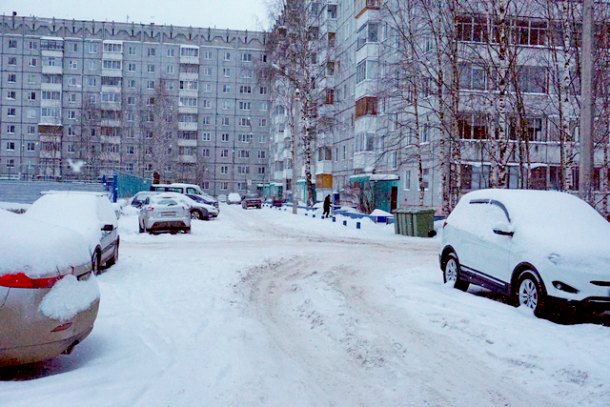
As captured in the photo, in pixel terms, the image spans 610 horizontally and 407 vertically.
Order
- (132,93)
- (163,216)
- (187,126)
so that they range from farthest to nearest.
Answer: (187,126) → (132,93) → (163,216)

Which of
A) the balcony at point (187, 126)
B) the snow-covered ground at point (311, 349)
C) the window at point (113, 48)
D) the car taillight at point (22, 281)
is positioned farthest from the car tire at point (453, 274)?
the window at point (113, 48)

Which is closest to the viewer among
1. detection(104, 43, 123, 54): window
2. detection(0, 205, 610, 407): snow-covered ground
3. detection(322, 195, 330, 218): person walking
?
detection(0, 205, 610, 407): snow-covered ground

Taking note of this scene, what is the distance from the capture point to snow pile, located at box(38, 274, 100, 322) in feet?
15.0

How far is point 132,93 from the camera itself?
76.9 meters

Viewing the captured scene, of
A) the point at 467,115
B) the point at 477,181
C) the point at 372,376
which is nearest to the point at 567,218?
the point at 372,376

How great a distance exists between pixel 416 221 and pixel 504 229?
46.5ft

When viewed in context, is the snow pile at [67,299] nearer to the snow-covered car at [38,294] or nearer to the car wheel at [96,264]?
the snow-covered car at [38,294]

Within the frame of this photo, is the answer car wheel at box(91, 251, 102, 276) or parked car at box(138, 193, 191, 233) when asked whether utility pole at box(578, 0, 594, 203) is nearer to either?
car wheel at box(91, 251, 102, 276)

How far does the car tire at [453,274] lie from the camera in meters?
9.81

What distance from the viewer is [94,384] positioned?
450 centimetres

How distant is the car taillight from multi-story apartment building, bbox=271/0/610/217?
16.0 meters

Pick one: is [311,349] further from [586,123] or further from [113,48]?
[113,48]

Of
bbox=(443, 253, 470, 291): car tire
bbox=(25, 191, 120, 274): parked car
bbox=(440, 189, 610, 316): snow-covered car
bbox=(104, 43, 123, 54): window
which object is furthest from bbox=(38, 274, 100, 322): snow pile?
bbox=(104, 43, 123, 54): window

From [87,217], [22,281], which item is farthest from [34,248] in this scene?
[87,217]
